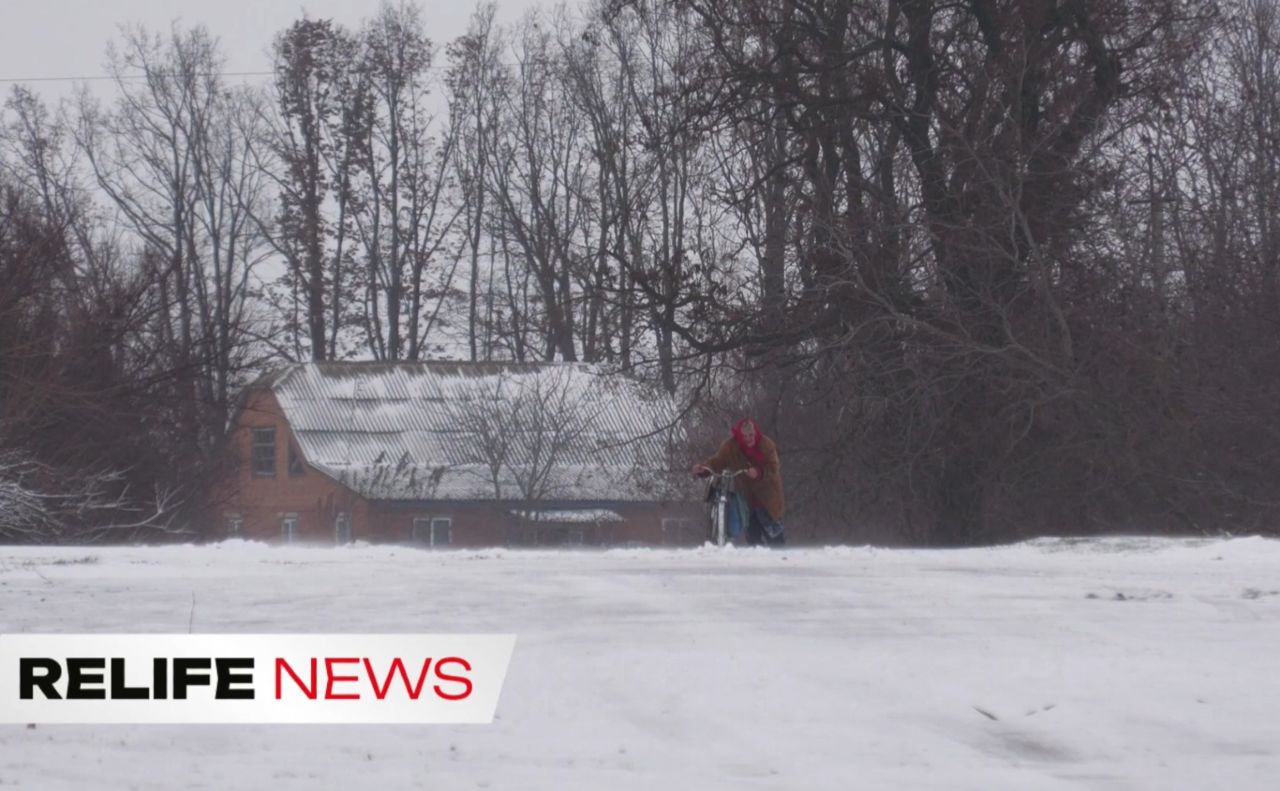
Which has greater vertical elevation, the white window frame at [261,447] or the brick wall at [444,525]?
the white window frame at [261,447]

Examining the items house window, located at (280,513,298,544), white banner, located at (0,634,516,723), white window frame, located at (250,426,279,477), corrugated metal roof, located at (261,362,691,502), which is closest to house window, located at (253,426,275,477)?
white window frame, located at (250,426,279,477)

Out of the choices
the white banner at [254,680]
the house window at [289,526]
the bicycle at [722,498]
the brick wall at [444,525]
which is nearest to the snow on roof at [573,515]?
the brick wall at [444,525]

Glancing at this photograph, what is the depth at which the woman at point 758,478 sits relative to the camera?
1980 cm

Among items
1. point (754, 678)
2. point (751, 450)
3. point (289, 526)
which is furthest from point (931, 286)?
point (289, 526)

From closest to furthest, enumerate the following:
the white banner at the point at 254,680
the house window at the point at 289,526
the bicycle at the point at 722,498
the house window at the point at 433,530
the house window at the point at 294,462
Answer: the white banner at the point at 254,680 → the bicycle at the point at 722,498 → the house window at the point at 433,530 → the house window at the point at 289,526 → the house window at the point at 294,462

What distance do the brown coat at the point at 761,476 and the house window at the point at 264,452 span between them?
38.7 meters

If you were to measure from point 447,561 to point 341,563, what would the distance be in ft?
2.76

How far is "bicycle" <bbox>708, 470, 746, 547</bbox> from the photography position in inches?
779

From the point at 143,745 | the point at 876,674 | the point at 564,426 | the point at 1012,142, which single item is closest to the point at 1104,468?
the point at 1012,142

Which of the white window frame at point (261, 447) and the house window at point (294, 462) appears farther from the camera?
the white window frame at point (261, 447)

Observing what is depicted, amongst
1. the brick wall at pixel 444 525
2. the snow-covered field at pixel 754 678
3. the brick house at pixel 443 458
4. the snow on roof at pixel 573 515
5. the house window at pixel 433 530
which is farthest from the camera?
the house window at pixel 433 530

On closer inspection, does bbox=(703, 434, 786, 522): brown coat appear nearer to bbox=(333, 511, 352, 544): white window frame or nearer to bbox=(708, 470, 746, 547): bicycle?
bbox=(708, 470, 746, 547): bicycle

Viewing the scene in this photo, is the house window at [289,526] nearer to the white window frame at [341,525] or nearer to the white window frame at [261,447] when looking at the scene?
the white window frame at [261,447]

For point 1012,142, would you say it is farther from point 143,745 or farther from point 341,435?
point 341,435
